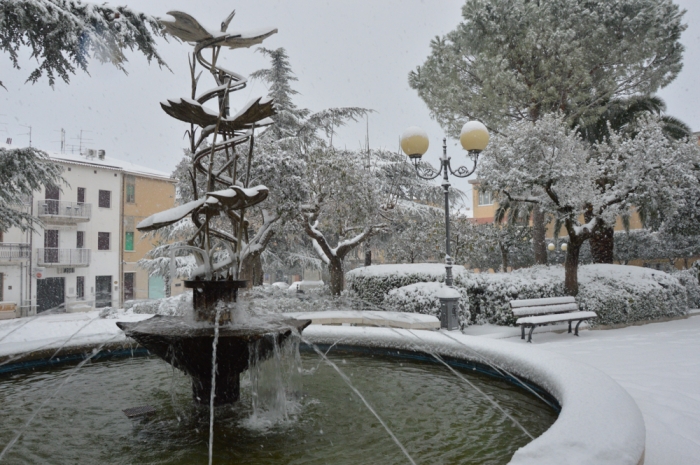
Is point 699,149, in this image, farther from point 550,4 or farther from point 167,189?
point 167,189

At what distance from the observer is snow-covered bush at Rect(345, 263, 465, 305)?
10.7 meters

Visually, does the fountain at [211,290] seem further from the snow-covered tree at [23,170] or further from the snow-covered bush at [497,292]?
the snow-covered bush at [497,292]

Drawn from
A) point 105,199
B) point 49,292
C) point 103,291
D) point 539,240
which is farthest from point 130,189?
point 539,240

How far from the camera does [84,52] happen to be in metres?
7.93

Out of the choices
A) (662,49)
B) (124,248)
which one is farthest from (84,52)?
(124,248)

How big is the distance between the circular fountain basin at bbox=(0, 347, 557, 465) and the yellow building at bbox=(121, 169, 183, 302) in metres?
24.2

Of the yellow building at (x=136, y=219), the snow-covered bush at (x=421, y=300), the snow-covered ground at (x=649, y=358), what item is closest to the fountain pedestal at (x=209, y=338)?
the snow-covered ground at (x=649, y=358)

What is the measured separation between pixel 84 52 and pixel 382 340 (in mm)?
6829

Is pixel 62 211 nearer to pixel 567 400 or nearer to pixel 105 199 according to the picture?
pixel 105 199

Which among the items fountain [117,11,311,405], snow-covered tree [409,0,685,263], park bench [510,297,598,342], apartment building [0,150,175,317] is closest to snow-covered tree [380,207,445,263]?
snow-covered tree [409,0,685,263]

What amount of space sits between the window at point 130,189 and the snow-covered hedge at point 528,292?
67.2 feet

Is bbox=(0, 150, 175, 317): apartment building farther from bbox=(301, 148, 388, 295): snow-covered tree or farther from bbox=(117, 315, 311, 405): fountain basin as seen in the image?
bbox=(117, 315, 311, 405): fountain basin

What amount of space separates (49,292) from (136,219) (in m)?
5.96

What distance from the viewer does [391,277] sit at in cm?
1098
